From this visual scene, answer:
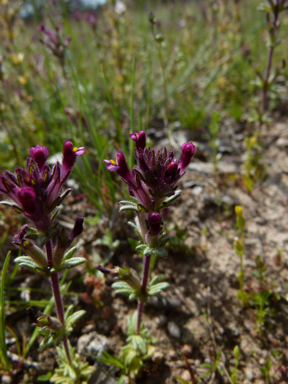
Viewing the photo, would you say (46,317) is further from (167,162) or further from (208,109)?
(208,109)

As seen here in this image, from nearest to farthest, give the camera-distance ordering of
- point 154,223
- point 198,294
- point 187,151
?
point 154,223, point 187,151, point 198,294

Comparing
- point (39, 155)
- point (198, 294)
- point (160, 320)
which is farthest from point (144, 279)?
point (39, 155)

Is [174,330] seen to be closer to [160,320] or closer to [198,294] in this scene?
[160,320]

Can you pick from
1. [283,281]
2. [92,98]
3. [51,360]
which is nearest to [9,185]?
[51,360]

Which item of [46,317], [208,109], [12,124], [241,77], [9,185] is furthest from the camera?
[241,77]

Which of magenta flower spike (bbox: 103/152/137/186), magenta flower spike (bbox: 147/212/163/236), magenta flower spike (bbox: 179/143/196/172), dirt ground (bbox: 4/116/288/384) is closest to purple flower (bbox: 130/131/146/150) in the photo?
magenta flower spike (bbox: 103/152/137/186)

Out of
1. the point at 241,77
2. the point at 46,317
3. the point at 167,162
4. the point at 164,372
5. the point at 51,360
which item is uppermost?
the point at 167,162

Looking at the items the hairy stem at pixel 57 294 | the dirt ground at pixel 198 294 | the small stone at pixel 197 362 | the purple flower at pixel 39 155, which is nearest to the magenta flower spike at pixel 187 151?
the purple flower at pixel 39 155
